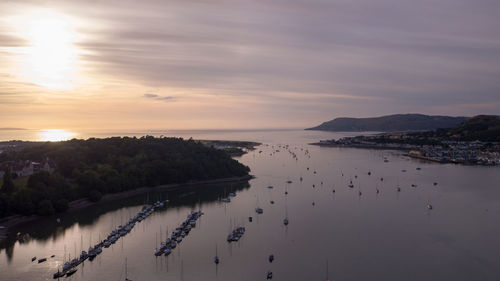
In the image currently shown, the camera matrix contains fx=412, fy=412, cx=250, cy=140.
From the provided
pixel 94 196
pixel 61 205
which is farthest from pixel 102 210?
pixel 61 205

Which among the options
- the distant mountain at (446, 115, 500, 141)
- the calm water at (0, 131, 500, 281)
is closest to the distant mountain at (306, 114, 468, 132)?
the distant mountain at (446, 115, 500, 141)

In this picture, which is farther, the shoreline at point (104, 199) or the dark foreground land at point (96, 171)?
the dark foreground land at point (96, 171)

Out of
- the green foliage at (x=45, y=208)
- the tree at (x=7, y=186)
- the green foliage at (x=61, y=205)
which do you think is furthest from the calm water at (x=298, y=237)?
the tree at (x=7, y=186)

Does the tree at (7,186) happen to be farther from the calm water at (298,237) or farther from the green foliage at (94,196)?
the green foliage at (94,196)

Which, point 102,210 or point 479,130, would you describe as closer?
point 102,210

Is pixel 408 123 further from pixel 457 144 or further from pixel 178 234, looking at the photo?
pixel 178 234

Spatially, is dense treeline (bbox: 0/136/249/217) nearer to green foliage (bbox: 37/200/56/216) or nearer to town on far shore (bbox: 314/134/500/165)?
green foliage (bbox: 37/200/56/216)
